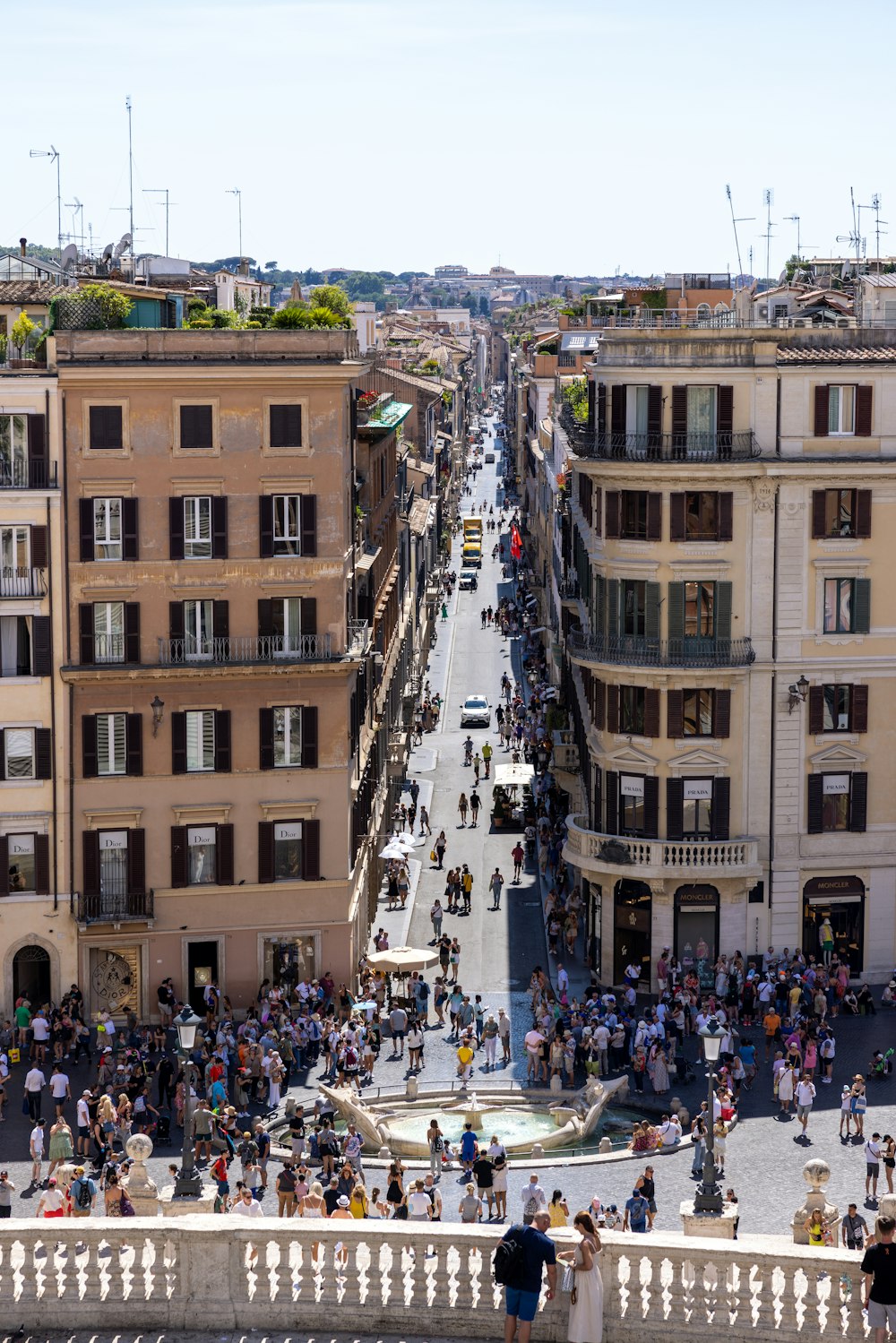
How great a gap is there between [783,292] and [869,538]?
18358 millimetres

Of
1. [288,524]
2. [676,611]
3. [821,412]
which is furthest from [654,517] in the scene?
[288,524]

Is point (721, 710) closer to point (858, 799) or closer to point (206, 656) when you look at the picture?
point (858, 799)

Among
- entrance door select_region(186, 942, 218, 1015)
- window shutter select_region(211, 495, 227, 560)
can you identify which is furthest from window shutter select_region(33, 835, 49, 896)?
window shutter select_region(211, 495, 227, 560)

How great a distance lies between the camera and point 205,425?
5462cm

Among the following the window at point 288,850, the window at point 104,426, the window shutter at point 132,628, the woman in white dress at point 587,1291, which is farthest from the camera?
the window at point 288,850

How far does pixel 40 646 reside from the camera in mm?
54594

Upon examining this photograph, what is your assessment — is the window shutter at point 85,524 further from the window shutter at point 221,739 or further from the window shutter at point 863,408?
the window shutter at point 863,408

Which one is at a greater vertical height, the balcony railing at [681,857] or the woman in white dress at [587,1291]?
the woman in white dress at [587,1291]

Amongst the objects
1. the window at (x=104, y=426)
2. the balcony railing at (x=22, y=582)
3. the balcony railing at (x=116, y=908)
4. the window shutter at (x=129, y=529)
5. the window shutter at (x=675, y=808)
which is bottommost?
the balcony railing at (x=116, y=908)

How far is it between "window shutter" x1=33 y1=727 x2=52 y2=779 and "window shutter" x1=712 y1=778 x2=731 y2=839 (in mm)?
17192

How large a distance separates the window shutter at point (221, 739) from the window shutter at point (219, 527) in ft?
12.7

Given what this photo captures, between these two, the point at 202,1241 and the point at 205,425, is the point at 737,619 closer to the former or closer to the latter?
the point at 205,425

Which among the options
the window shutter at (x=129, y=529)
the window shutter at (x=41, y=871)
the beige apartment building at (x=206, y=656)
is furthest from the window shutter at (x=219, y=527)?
the window shutter at (x=41, y=871)

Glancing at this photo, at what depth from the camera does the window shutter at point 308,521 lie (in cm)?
5531
